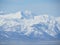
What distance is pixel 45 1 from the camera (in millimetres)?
2453

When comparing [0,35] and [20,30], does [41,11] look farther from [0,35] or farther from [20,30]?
[0,35]

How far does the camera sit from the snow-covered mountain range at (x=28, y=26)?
2396 millimetres

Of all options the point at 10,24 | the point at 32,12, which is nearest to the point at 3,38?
the point at 10,24

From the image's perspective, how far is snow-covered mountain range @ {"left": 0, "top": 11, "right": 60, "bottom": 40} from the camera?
2.40 meters

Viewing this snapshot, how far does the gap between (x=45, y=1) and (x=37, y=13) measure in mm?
245

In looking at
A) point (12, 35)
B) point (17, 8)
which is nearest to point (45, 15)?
point (17, 8)

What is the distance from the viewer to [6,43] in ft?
7.84

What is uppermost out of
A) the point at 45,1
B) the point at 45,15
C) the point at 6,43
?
the point at 45,1

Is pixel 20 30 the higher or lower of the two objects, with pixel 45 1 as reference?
lower

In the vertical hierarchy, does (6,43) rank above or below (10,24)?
below

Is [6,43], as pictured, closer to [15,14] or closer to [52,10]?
[15,14]

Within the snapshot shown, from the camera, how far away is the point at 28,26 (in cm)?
240

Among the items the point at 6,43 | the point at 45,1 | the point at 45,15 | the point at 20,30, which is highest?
the point at 45,1

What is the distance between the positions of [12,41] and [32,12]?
1.86 ft
